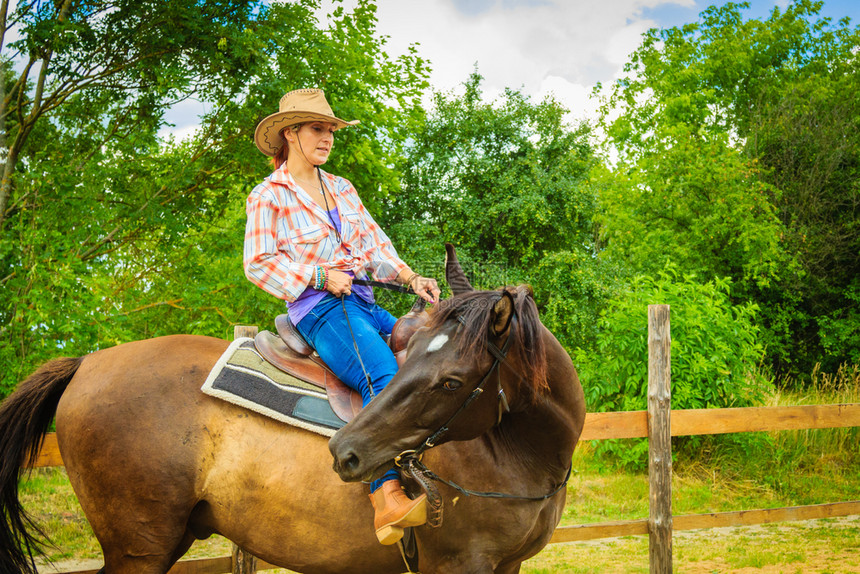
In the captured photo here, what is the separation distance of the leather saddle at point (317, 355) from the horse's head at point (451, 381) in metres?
0.48

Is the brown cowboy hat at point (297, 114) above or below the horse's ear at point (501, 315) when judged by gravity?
above

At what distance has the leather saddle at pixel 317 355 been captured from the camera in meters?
2.56

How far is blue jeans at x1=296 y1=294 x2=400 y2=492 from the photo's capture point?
8.10ft

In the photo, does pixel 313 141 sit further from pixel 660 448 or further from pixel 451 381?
pixel 660 448

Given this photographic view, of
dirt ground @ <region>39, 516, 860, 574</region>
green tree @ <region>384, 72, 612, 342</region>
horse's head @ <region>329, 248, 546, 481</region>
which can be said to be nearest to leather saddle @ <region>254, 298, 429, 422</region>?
horse's head @ <region>329, 248, 546, 481</region>

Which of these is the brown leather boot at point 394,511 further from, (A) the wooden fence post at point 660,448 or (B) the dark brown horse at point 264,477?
(A) the wooden fence post at point 660,448

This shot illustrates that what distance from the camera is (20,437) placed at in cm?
265

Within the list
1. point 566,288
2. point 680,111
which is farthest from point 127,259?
point 680,111

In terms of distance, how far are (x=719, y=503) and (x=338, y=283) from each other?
5.73m

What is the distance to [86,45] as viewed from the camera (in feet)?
21.8

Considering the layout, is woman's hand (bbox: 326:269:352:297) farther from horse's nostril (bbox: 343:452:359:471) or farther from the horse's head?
horse's nostril (bbox: 343:452:359:471)

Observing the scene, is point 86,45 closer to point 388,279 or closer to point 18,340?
point 18,340

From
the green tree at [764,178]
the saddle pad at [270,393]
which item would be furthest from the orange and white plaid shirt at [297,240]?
the green tree at [764,178]

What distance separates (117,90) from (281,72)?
6.79ft
